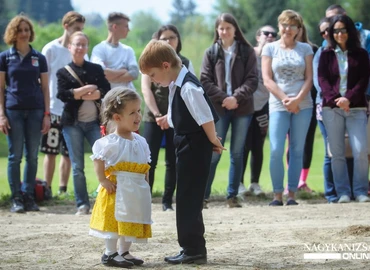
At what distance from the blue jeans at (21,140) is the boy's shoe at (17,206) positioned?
0.19 ft

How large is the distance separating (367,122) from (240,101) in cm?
184

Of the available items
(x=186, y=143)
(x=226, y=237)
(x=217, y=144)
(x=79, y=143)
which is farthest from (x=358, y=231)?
(x=79, y=143)

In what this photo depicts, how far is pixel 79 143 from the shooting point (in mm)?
9938

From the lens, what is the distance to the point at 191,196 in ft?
21.6

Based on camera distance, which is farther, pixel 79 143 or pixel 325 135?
pixel 325 135

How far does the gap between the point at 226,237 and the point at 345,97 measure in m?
3.26

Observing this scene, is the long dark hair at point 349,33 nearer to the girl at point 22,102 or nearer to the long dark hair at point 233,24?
the long dark hair at point 233,24

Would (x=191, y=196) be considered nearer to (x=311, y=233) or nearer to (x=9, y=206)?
(x=311, y=233)

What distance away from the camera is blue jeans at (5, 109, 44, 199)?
10.1 meters

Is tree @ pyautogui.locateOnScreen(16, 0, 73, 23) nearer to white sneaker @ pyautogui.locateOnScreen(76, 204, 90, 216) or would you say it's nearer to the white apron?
white sneaker @ pyautogui.locateOnScreen(76, 204, 90, 216)

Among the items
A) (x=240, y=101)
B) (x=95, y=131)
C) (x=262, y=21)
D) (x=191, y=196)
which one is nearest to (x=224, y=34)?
(x=240, y=101)

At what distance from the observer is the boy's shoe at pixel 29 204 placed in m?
10.4

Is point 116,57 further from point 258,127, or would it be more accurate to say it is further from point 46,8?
point 46,8

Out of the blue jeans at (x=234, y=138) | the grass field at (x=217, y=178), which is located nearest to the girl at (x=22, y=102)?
the grass field at (x=217, y=178)
